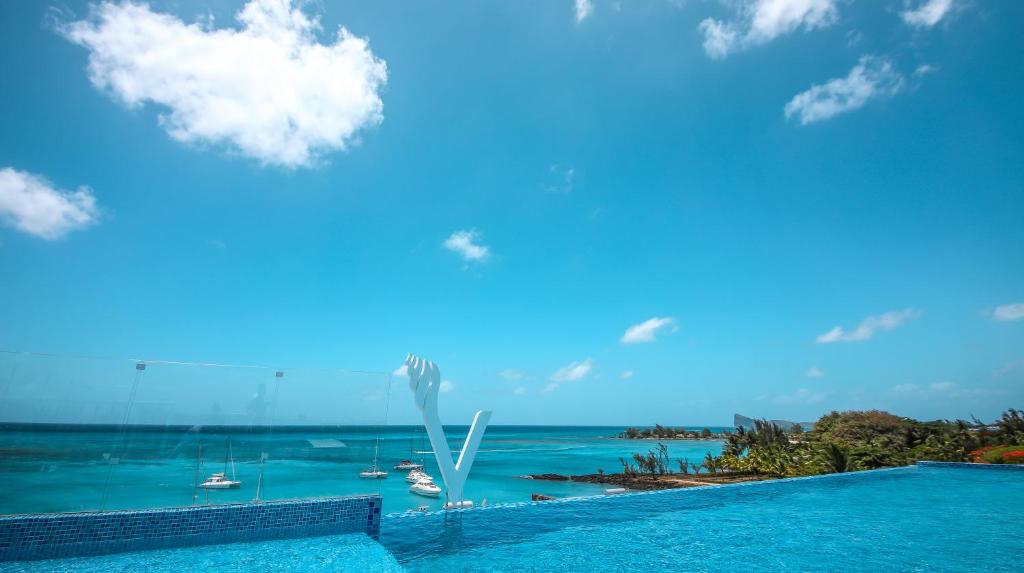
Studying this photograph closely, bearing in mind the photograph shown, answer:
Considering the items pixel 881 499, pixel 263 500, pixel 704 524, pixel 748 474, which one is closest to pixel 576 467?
pixel 748 474

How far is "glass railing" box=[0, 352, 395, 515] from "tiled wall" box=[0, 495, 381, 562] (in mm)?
171

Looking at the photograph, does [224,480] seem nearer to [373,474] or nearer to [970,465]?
[373,474]

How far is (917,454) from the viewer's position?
789 inches

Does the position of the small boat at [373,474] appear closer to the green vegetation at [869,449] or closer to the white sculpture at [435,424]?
the white sculpture at [435,424]

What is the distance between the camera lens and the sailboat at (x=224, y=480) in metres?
6.87

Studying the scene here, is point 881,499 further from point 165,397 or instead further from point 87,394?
point 87,394

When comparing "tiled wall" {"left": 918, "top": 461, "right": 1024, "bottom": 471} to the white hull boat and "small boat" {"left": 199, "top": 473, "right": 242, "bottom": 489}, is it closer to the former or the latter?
the white hull boat

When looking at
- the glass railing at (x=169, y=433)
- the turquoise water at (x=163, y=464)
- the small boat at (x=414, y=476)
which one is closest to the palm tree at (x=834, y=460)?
the small boat at (x=414, y=476)

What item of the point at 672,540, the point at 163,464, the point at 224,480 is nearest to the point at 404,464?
the point at 224,480

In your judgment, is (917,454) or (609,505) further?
(917,454)

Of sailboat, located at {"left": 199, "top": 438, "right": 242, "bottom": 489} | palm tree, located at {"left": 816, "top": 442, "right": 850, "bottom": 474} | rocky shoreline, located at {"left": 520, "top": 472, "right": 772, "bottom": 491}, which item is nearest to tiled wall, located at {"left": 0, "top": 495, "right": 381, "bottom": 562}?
sailboat, located at {"left": 199, "top": 438, "right": 242, "bottom": 489}

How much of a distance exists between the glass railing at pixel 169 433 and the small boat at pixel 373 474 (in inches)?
3.3

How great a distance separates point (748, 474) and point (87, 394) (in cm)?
2669

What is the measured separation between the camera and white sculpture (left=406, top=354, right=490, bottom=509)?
343 inches
